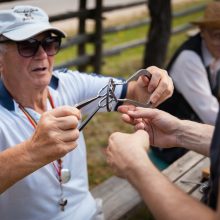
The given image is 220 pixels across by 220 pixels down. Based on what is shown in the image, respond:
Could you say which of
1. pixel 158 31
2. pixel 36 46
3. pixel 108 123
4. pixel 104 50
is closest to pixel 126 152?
pixel 36 46

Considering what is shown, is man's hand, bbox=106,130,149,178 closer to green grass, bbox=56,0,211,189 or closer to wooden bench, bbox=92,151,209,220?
wooden bench, bbox=92,151,209,220

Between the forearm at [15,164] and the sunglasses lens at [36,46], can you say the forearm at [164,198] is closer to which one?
the forearm at [15,164]

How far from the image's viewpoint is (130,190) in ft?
10.5

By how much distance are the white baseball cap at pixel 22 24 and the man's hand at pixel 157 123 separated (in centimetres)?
54

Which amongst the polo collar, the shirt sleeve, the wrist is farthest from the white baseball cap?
the shirt sleeve

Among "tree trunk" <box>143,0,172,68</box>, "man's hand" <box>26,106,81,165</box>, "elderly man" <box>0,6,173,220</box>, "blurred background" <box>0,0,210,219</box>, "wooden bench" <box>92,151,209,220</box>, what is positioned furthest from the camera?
"tree trunk" <box>143,0,172,68</box>

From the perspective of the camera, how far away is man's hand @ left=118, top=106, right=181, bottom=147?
77.5 inches

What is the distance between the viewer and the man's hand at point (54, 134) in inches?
65.6

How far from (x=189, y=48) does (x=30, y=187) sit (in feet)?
5.97

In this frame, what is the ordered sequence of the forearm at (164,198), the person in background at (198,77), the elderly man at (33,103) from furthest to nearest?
the person in background at (198,77) < the elderly man at (33,103) < the forearm at (164,198)

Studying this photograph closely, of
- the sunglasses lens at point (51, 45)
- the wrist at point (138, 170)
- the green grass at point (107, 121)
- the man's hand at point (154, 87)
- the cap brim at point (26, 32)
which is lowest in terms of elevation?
the green grass at point (107, 121)

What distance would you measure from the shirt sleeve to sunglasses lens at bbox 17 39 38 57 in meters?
1.57

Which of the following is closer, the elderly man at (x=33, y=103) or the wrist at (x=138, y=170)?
the wrist at (x=138, y=170)

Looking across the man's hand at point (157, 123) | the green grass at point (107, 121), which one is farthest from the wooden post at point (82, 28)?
the man's hand at point (157, 123)
